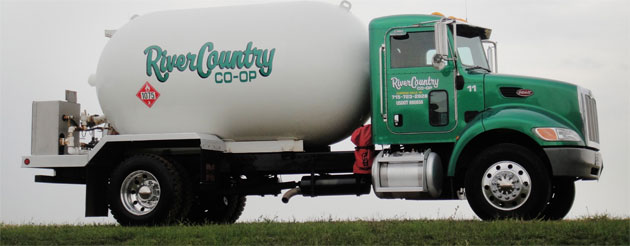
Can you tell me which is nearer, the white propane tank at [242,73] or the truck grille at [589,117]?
the truck grille at [589,117]

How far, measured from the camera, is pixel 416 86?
1422 cm

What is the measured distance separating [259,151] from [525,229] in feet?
17.6

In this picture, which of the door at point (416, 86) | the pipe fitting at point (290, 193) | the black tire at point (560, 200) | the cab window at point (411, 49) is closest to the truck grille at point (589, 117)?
the black tire at point (560, 200)

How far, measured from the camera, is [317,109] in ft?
48.6

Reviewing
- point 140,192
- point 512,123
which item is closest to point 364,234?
point 512,123

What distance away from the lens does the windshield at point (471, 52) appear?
48.0 feet

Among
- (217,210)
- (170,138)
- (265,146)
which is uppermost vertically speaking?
(170,138)

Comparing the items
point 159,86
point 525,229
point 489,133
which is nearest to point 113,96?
point 159,86

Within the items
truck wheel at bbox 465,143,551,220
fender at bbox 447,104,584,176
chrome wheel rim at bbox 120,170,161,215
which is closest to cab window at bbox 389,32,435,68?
fender at bbox 447,104,584,176

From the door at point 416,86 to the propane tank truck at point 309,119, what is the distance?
0.02 metres

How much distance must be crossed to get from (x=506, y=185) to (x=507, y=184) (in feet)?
0.07

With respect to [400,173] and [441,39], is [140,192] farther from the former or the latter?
[441,39]

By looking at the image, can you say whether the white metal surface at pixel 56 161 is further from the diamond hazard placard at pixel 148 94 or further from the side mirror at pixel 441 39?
the side mirror at pixel 441 39

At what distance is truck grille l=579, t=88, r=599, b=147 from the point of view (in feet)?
45.6
